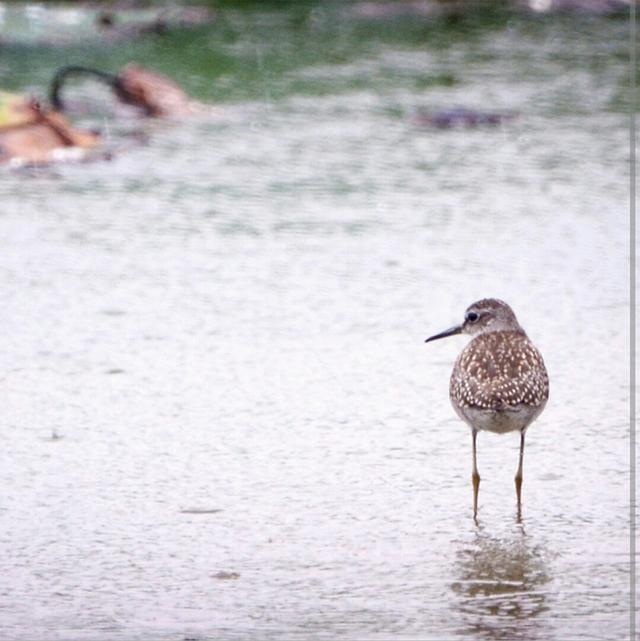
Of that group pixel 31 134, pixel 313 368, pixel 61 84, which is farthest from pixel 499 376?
pixel 61 84

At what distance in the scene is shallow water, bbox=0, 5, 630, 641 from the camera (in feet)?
17.4

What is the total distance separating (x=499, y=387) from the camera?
19.7ft

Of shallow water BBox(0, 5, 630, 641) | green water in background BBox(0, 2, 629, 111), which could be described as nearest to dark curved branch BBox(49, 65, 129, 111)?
shallow water BBox(0, 5, 630, 641)

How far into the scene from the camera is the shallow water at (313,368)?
5309 millimetres

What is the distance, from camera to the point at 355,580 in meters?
5.37

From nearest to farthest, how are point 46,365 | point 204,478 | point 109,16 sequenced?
1. point 204,478
2. point 46,365
3. point 109,16

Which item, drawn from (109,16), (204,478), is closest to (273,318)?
(204,478)

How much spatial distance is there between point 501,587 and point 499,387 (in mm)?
908

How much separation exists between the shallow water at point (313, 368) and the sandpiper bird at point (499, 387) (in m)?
0.28

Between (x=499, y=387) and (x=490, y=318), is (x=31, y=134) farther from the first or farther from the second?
(x=499, y=387)

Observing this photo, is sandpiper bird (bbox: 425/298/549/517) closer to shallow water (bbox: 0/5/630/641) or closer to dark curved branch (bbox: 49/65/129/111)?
shallow water (bbox: 0/5/630/641)

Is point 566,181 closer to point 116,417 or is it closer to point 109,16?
point 116,417

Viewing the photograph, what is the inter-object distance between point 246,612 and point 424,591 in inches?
21.4

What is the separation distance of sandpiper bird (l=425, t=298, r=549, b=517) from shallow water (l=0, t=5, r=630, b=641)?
0.92 ft
